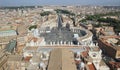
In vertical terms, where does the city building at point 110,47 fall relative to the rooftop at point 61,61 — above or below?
below

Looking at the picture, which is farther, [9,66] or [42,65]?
[9,66]

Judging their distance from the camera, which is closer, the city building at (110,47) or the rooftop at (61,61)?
the rooftop at (61,61)

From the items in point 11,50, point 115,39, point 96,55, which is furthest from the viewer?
point 115,39

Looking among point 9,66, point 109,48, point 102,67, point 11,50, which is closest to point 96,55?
point 102,67

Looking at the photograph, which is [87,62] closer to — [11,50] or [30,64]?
[30,64]

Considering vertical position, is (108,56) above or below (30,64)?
below

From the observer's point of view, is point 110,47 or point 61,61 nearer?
point 61,61

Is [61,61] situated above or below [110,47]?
above

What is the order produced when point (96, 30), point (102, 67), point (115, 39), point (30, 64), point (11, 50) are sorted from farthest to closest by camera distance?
point (96, 30)
point (115, 39)
point (11, 50)
point (102, 67)
point (30, 64)

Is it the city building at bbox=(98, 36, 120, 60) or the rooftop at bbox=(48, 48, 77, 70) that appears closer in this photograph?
the rooftop at bbox=(48, 48, 77, 70)

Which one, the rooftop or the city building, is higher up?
the rooftop
